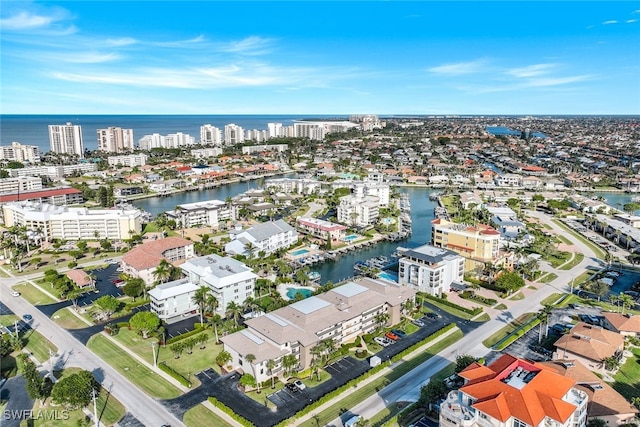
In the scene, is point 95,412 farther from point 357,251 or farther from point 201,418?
point 357,251

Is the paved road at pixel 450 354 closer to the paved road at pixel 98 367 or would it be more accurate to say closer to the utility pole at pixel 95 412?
the paved road at pixel 98 367

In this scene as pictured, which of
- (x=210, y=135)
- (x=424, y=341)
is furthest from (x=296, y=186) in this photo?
(x=210, y=135)

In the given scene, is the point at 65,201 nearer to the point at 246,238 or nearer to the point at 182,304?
the point at 246,238

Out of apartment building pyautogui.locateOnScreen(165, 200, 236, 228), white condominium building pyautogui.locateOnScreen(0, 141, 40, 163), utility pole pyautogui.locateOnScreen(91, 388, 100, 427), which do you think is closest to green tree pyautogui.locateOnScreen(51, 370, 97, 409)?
utility pole pyautogui.locateOnScreen(91, 388, 100, 427)

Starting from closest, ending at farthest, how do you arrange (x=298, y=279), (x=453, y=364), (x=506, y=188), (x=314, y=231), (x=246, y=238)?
1. (x=453, y=364)
2. (x=298, y=279)
3. (x=246, y=238)
4. (x=314, y=231)
5. (x=506, y=188)

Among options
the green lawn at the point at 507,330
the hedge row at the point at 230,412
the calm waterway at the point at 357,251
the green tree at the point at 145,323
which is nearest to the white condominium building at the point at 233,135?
the calm waterway at the point at 357,251

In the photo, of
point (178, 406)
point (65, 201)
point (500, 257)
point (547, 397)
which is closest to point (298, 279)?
point (178, 406)
